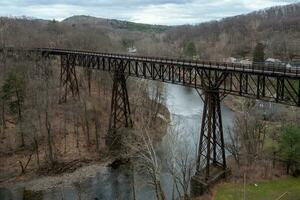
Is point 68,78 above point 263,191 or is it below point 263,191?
above

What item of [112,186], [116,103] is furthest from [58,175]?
[116,103]

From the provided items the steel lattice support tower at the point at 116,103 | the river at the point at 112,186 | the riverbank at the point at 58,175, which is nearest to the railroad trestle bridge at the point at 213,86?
the steel lattice support tower at the point at 116,103

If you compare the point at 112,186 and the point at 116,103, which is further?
the point at 116,103

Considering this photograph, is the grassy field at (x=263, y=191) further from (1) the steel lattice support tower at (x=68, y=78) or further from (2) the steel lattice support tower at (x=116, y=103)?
(1) the steel lattice support tower at (x=68, y=78)

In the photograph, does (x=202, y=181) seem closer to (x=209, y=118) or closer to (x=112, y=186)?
(x=209, y=118)

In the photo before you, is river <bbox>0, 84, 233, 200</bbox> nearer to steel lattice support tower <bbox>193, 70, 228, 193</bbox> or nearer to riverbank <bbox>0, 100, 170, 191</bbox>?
riverbank <bbox>0, 100, 170, 191</bbox>

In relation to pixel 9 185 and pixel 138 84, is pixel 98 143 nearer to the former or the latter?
pixel 9 185

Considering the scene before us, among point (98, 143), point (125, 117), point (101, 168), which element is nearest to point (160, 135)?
point (125, 117)

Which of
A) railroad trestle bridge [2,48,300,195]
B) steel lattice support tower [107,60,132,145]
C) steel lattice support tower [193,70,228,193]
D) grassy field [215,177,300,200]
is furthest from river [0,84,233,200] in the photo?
steel lattice support tower [107,60,132,145]
